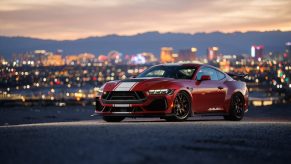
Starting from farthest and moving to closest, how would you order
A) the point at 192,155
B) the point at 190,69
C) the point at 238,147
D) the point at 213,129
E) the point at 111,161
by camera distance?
the point at 190,69 → the point at 213,129 → the point at 238,147 → the point at 192,155 → the point at 111,161

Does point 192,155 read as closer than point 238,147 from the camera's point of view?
Yes

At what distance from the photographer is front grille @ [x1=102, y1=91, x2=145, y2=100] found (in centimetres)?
1742

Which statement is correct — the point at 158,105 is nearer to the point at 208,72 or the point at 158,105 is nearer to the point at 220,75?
the point at 208,72

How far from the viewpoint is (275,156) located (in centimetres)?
1015

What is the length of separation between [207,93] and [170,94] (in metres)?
1.59

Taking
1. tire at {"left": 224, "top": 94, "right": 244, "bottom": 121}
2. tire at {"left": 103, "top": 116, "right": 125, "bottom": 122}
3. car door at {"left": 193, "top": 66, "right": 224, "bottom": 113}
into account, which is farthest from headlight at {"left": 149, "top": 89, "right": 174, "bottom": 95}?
tire at {"left": 224, "top": 94, "right": 244, "bottom": 121}

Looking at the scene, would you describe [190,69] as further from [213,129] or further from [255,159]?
[255,159]

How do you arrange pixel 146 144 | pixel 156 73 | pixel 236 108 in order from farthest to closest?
pixel 236 108 → pixel 156 73 → pixel 146 144

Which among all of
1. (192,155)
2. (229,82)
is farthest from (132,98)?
(192,155)

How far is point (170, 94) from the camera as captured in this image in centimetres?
1750

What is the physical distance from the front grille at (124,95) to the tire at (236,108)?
10.7ft

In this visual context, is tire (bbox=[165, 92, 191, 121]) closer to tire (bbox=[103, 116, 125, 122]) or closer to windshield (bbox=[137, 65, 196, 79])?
windshield (bbox=[137, 65, 196, 79])

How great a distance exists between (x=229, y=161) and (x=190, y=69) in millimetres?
9402

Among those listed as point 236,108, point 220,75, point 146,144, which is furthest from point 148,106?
point 146,144
